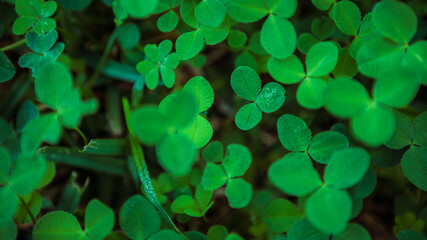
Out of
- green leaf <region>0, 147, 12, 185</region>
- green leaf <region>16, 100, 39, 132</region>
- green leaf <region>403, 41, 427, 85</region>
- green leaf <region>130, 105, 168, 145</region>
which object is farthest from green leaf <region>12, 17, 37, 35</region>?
green leaf <region>403, 41, 427, 85</region>

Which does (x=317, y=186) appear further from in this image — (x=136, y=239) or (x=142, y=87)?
(x=142, y=87)

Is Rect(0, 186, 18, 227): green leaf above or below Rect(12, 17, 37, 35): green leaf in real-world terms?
below

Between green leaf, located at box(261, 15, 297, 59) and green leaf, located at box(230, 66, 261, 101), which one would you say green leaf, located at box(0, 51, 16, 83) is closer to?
green leaf, located at box(230, 66, 261, 101)

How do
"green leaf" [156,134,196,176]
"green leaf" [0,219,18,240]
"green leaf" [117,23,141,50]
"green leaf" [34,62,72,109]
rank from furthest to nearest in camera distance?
1. "green leaf" [117,23,141,50]
2. "green leaf" [0,219,18,240]
3. "green leaf" [34,62,72,109]
4. "green leaf" [156,134,196,176]

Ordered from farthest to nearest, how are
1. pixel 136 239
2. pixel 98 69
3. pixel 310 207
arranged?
1. pixel 98 69
2. pixel 136 239
3. pixel 310 207

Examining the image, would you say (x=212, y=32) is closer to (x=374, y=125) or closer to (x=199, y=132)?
(x=199, y=132)

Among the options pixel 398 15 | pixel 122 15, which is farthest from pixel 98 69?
pixel 398 15
